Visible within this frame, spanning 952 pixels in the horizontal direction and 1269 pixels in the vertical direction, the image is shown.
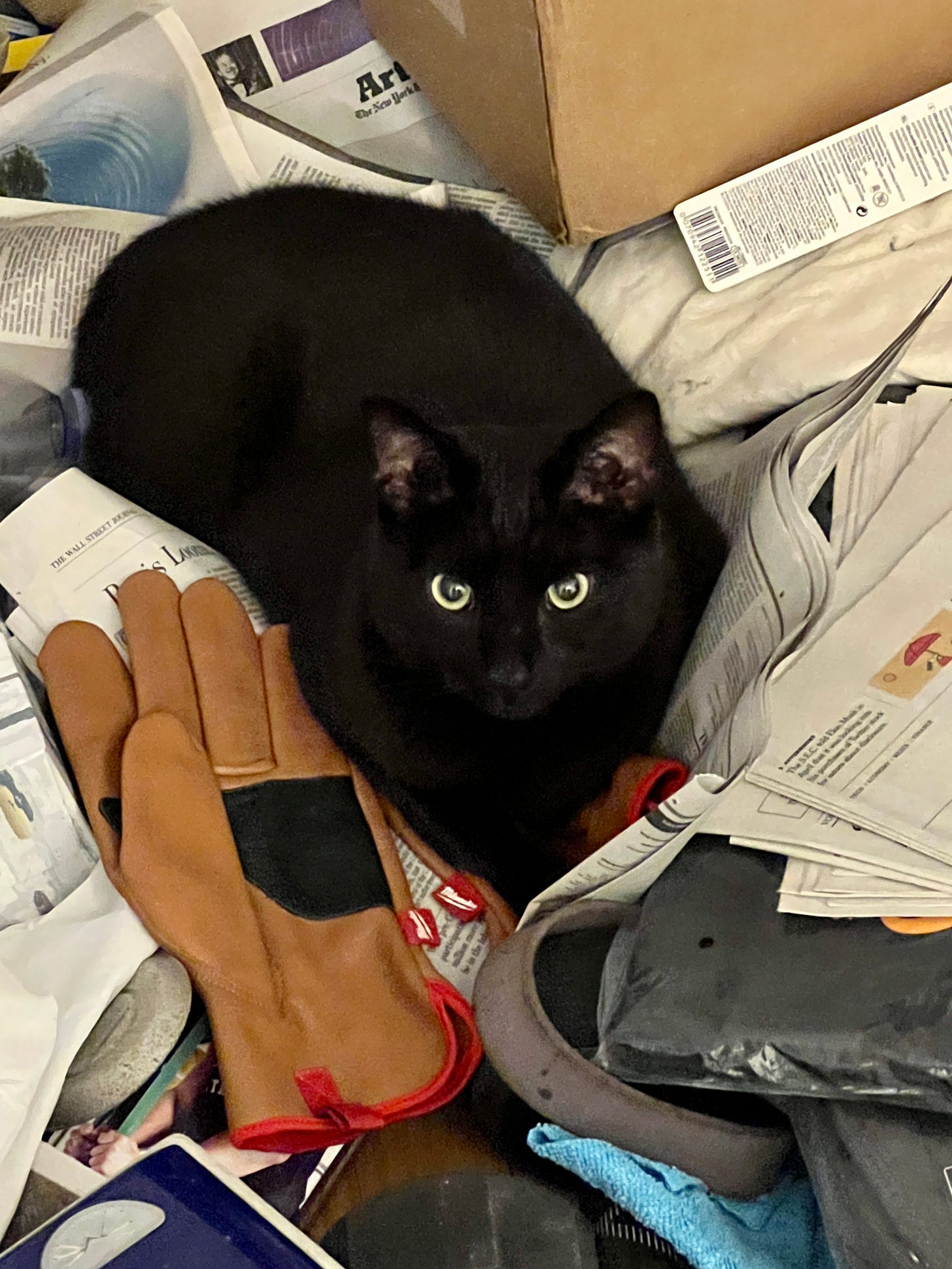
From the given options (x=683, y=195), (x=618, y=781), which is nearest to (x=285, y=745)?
(x=618, y=781)

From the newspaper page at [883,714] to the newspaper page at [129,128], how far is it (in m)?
0.87

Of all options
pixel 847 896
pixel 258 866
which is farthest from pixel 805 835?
pixel 258 866

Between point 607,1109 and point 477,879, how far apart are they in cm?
27

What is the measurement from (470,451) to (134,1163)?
0.53 m

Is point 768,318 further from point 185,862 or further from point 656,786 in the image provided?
point 185,862

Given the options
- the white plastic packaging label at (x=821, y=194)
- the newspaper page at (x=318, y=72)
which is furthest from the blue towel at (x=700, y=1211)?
the newspaper page at (x=318, y=72)

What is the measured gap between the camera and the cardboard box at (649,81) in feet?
3.10

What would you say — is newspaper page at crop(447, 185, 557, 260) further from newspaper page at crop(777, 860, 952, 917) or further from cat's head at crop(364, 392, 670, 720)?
newspaper page at crop(777, 860, 952, 917)

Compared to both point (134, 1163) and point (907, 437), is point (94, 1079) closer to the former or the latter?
point (134, 1163)

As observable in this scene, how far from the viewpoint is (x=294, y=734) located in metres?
1.05

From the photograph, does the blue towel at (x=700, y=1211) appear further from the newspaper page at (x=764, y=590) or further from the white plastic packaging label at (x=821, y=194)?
the white plastic packaging label at (x=821, y=194)

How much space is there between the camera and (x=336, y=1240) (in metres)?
0.80

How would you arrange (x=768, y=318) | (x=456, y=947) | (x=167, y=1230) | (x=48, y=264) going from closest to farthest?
1. (x=167, y=1230)
2. (x=456, y=947)
3. (x=768, y=318)
4. (x=48, y=264)

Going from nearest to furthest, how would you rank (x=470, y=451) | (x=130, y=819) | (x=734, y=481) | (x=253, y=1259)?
(x=253, y=1259) → (x=470, y=451) → (x=130, y=819) → (x=734, y=481)
